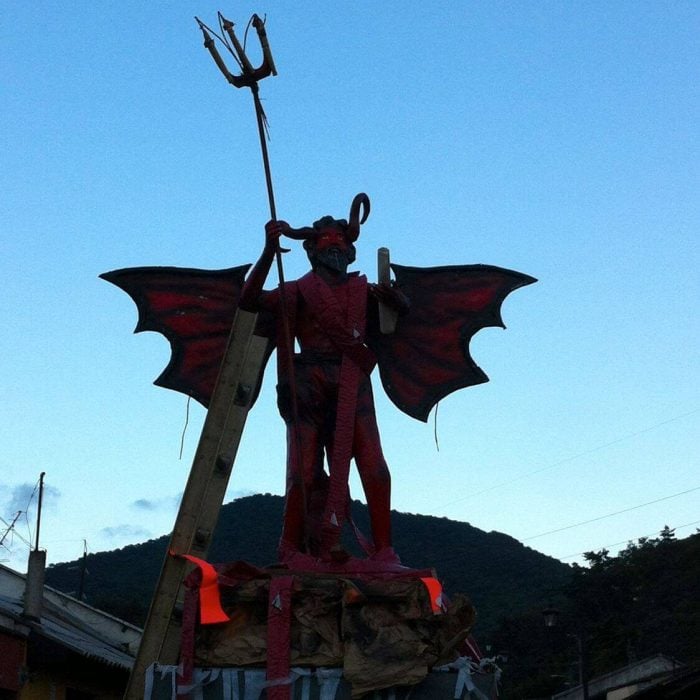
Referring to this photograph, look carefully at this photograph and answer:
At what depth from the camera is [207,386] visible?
10211mm

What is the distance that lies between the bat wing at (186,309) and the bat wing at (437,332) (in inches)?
54.3

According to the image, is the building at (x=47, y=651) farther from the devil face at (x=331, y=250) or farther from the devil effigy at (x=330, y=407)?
the devil face at (x=331, y=250)

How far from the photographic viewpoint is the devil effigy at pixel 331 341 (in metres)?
9.04

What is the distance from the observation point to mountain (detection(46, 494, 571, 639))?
129 ft

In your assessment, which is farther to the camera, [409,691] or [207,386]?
[207,386]

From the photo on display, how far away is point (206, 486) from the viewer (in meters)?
8.62

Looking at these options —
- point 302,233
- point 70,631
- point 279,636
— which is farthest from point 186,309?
point 70,631

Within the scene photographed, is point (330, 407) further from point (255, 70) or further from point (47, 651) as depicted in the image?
point (47, 651)

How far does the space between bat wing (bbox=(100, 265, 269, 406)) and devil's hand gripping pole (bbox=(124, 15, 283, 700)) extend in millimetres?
773

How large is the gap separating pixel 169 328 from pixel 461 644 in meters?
3.81

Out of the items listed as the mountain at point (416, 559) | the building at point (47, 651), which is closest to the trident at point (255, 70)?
the building at point (47, 651)

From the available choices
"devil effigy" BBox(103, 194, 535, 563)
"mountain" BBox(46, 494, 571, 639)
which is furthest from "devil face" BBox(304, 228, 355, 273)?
"mountain" BBox(46, 494, 571, 639)

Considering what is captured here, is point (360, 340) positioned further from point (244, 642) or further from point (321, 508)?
point (244, 642)

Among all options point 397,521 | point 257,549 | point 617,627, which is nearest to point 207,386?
point 257,549
